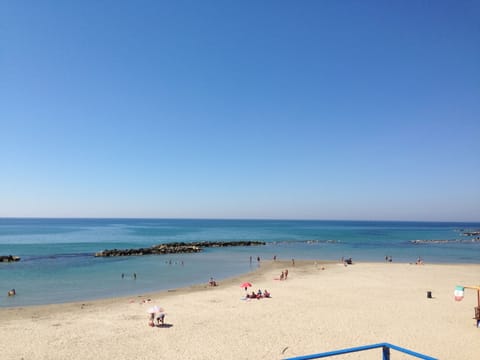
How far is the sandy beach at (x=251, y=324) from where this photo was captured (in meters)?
13.9

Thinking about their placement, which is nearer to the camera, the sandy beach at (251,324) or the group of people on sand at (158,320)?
the sandy beach at (251,324)

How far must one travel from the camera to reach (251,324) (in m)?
17.1

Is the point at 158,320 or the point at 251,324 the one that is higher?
the point at 158,320

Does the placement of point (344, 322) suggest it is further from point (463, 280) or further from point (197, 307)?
point (463, 280)

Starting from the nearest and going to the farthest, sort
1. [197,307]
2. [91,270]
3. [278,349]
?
[278,349], [197,307], [91,270]

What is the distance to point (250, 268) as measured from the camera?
40906 millimetres

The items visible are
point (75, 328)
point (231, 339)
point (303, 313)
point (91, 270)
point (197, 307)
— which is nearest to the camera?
point (231, 339)

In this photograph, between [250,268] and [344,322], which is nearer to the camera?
[344,322]

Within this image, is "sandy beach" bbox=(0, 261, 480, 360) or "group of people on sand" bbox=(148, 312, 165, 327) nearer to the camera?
"sandy beach" bbox=(0, 261, 480, 360)

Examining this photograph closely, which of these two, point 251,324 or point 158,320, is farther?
point 158,320

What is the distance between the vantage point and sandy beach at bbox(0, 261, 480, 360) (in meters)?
13.9

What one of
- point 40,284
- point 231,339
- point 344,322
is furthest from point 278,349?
point 40,284

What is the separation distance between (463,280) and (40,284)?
126 ft

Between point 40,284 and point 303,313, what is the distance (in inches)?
972
